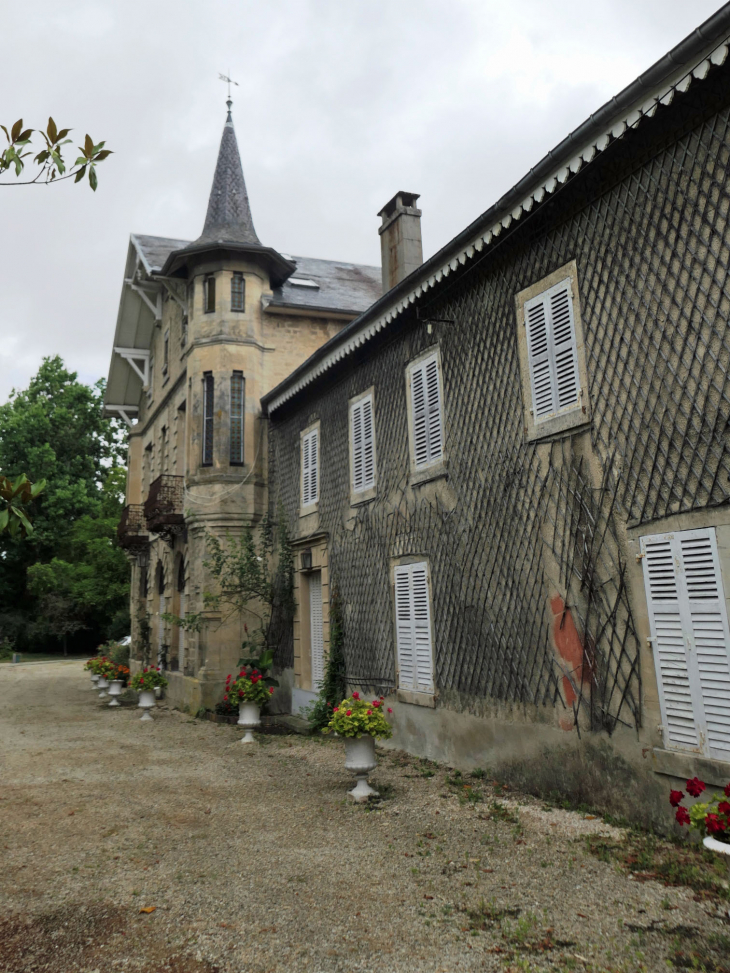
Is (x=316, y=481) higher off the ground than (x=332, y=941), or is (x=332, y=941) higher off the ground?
(x=316, y=481)

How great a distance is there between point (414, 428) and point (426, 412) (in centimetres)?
35

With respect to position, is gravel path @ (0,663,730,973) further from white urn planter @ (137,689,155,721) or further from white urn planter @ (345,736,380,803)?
white urn planter @ (137,689,155,721)

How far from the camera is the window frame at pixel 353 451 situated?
34.4 ft

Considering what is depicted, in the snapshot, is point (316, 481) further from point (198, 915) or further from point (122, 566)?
point (122, 566)

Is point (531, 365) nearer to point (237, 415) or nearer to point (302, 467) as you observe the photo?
point (302, 467)

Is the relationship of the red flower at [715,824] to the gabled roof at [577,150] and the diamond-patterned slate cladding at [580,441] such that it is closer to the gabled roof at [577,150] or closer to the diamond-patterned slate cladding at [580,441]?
the diamond-patterned slate cladding at [580,441]

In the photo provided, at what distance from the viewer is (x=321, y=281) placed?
58.9 feet

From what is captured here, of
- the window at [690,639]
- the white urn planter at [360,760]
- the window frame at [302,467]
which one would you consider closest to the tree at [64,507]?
the window frame at [302,467]

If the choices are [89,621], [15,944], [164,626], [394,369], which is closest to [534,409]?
[394,369]

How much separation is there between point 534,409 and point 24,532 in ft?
17.6

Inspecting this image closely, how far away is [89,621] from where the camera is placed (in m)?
38.2

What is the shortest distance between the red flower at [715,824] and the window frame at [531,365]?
334cm

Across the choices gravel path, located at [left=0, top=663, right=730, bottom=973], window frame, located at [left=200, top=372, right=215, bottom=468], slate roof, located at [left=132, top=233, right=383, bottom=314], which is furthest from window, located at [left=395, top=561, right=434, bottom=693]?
slate roof, located at [left=132, top=233, right=383, bottom=314]

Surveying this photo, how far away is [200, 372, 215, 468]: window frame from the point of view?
1470 centimetres
